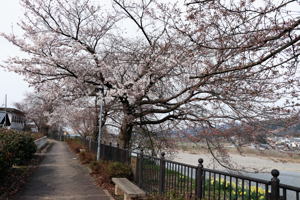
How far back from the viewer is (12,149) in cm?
1076

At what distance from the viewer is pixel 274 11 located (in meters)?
4.33

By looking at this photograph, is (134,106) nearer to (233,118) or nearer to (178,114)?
(178,114)

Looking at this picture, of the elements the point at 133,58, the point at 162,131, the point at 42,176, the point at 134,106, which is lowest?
the point at 42,176

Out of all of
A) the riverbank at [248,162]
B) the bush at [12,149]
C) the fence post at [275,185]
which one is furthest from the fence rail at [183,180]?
the bush at [12,149]

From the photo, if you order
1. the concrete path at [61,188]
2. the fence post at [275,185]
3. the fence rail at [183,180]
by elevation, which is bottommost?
the concrete path at [61,188]

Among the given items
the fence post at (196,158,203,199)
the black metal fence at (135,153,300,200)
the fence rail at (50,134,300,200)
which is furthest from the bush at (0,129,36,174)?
the fence post at (196,158,203,199)

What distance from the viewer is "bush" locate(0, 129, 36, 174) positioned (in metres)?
8.64

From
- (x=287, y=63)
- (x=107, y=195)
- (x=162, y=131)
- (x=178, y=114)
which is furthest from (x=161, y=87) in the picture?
(x=287, y=63)

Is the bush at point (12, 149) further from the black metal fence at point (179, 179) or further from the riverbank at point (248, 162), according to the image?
the riverbank at point (248, 162)

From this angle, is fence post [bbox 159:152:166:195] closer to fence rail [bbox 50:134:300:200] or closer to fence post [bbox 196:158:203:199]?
fence rail [bbox 50:134:300:200]

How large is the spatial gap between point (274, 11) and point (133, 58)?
7.92 metres

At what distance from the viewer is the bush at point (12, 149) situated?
8639 millimetres

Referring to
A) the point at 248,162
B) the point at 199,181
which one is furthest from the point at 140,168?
the point at 248,162

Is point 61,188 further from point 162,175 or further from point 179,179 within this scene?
point 179,179
